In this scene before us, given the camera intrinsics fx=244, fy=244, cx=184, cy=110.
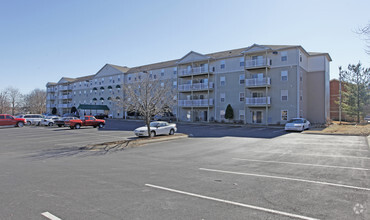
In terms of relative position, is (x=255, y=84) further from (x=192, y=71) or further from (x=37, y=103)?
(x=37, y=103)

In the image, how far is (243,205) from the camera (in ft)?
16.2

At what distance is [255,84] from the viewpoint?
36.2 metres

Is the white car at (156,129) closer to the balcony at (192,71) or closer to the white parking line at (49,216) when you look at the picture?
the white parking line at (49,216)

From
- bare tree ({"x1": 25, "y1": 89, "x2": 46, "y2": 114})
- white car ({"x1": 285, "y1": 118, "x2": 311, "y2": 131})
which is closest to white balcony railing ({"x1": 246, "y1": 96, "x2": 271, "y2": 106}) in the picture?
white car ({"x1": 285, "y1": 118, "x2": 311, "y2": 131})

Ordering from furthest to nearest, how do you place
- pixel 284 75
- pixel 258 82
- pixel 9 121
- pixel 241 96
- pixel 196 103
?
pixel 196 103 → pixel 241 96 → pixel 258 82 → pixel 284 75 → pixel 9 121

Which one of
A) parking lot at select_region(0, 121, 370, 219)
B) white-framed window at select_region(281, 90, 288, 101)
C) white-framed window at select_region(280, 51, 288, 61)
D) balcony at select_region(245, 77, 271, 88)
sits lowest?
parking lot at select_region(0, 121, 370, 219)

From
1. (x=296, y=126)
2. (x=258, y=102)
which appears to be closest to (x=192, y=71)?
(x=258, y=102)

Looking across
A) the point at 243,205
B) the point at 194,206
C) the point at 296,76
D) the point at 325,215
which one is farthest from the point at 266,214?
the point at 296,76

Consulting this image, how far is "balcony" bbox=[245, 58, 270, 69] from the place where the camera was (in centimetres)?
3559

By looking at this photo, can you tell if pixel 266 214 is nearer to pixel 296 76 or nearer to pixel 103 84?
pixel 296 76

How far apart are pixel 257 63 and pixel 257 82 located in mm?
2861

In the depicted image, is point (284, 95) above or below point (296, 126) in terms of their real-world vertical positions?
above

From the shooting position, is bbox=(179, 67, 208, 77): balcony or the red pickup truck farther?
bbox=(179, 67, 208, 77): balcony

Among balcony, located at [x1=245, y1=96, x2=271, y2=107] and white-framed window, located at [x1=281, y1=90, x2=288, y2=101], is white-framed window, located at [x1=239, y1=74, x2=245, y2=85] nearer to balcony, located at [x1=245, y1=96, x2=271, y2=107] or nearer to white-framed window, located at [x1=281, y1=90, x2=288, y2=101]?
balcony, located at [x1=245, y1=96, x2=271, y2=107]
